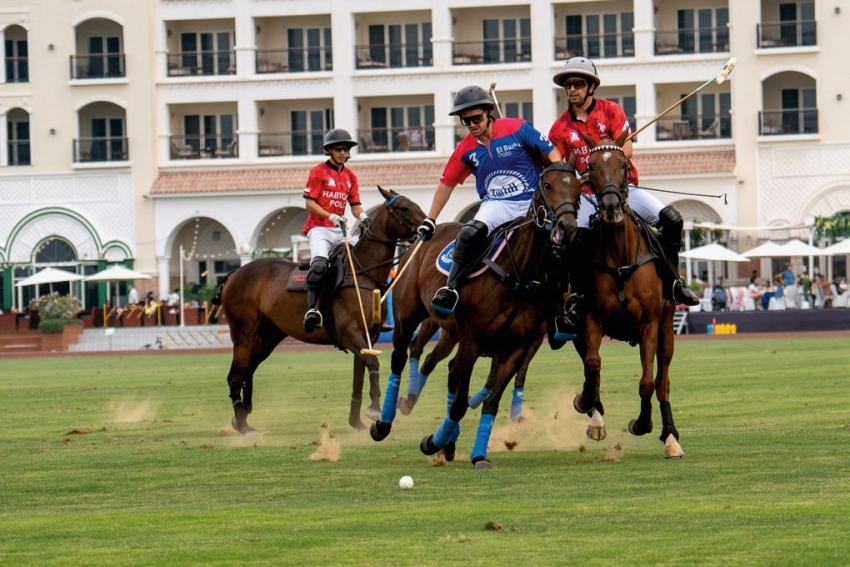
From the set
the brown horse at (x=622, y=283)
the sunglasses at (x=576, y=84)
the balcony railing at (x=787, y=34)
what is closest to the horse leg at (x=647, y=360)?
the brown horse at (x=622, y=283)

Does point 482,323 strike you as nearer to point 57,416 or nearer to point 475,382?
point 57,416

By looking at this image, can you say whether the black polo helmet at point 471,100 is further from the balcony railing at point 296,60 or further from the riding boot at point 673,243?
the balcony railing at point 296,60

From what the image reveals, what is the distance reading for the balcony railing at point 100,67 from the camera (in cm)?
6412

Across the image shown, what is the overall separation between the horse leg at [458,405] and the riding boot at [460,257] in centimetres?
36

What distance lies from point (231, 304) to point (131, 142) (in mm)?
47316

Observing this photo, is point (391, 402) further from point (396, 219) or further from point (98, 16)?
point (98, 16)

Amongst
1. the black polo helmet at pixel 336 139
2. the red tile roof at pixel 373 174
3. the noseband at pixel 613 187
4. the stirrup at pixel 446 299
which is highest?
the red tile roof at pixel 373 174

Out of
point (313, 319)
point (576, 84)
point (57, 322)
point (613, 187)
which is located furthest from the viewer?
point (57, 322)

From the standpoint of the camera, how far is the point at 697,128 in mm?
60969

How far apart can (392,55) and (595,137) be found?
50214 mm

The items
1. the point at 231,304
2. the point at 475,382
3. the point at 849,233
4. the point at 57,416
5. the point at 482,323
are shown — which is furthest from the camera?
the point at 849,233

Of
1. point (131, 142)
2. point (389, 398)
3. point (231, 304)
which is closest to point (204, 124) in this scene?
point (131, 142)

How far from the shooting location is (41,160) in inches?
2544

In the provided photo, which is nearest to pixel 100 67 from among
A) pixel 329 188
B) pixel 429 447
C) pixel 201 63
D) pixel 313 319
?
pixel 201 63
